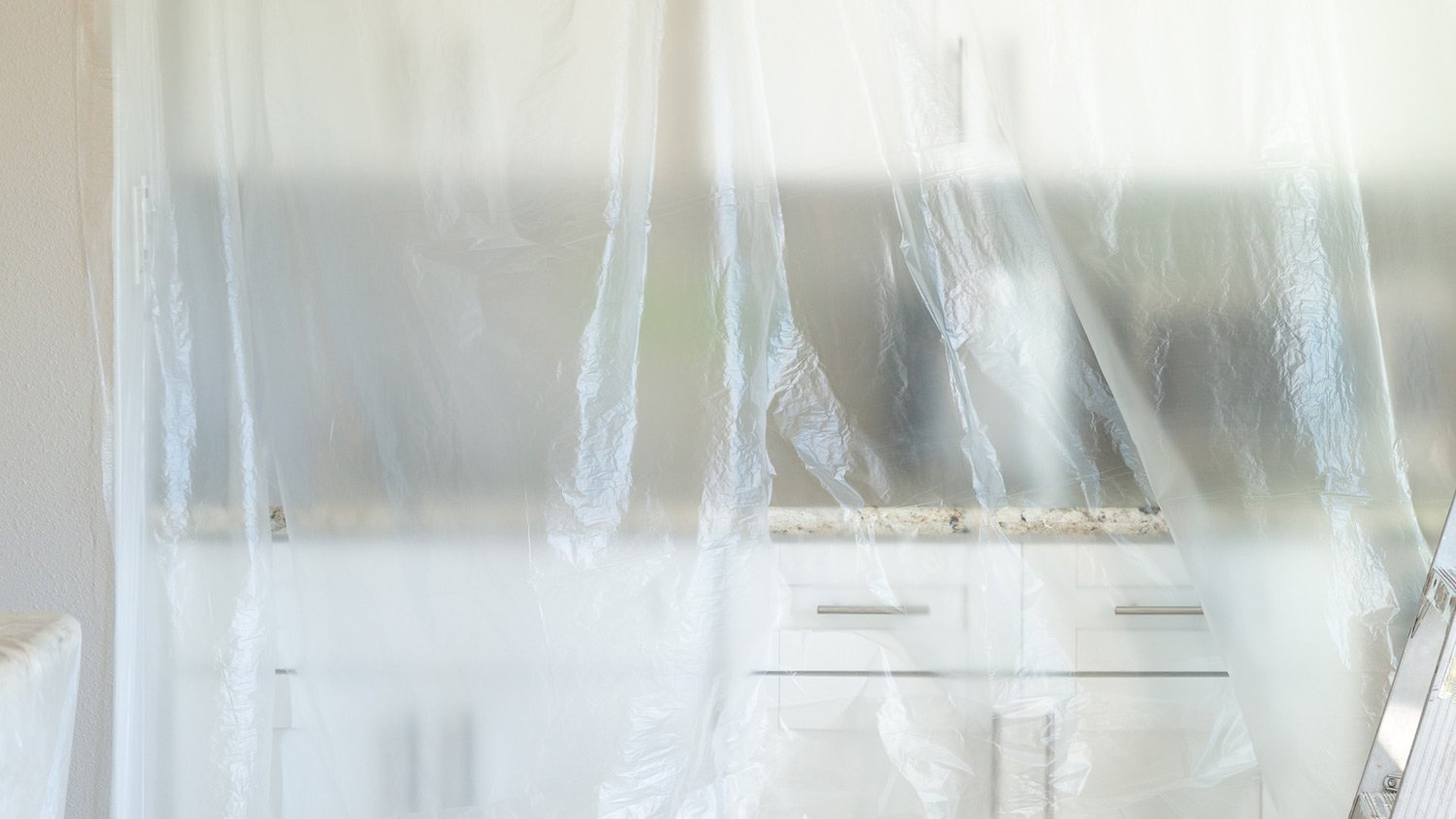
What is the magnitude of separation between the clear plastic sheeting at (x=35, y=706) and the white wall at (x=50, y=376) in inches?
21.5

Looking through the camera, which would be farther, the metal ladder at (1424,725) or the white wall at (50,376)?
the white wall at (50,376)

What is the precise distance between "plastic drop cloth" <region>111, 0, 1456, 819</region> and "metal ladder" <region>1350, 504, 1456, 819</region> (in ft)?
0.48

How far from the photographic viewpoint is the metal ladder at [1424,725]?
848mm

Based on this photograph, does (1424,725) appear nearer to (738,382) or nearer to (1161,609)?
(1161,609)

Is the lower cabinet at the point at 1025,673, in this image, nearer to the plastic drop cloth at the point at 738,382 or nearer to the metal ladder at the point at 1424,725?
the plastic drop cloth at the point at 738,382

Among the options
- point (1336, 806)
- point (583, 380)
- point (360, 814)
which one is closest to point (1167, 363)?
point (1336, 806)

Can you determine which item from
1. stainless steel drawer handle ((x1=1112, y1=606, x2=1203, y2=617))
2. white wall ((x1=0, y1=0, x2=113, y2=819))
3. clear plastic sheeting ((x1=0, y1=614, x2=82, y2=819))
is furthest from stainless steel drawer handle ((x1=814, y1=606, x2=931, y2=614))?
white wall ((x1=0, y1=0, x2=113, y2=819))

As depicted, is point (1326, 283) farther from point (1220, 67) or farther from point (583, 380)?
point (583, 380)

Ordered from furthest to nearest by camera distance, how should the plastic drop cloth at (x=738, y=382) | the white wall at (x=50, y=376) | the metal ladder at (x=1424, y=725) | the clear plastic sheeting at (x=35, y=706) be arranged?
1. the white wall at (x=50, y=376)
2. the plastic drop cloth at (x=738, y=382)
3. the metal ladder at (x=1424, y=725)
4. the clear plastic sheeting at (x=35, y=706)

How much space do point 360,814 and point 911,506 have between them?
63cm

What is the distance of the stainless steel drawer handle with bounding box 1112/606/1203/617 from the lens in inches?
44.2

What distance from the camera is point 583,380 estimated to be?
1132 millimetres

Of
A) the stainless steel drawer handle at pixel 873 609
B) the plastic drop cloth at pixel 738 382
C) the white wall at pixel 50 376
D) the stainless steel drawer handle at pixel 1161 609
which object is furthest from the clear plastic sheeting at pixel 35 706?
the stainless steel drawer handle at pixel 1161 609

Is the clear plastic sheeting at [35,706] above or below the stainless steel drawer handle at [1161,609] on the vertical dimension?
above
